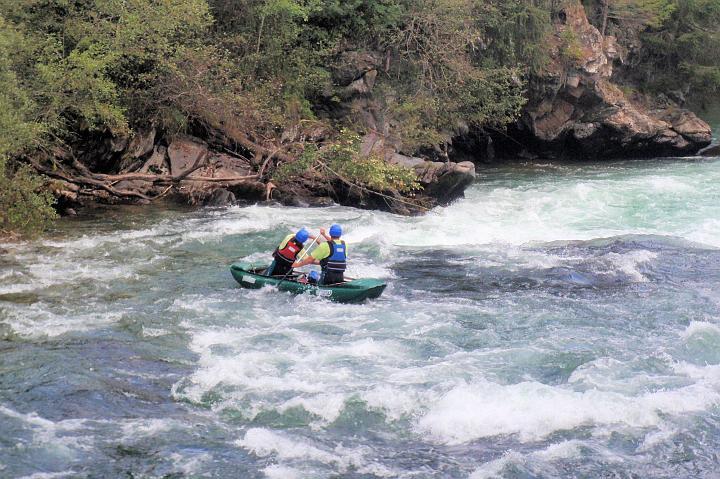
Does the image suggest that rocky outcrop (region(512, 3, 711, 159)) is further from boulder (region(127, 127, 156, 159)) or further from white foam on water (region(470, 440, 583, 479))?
white foam on water (region(470, 440, 583, 479))

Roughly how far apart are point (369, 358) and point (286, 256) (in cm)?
299

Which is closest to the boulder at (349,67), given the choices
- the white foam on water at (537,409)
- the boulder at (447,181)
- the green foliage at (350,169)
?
the green foliage at (350,169)

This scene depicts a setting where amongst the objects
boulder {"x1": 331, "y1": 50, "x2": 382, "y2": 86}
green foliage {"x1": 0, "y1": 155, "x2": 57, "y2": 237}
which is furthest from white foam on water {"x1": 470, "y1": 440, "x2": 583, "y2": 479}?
boulder {"x1": 331, "y1": 50, "x2": 382, "y2": 86}

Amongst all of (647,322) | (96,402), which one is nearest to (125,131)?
(96,402)

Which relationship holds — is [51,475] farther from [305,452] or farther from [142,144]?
[142,144]

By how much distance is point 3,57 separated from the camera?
1335cm

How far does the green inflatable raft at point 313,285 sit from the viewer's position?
11.9 metres

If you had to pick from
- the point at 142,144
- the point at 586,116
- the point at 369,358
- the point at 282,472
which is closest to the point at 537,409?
the point at 369,358

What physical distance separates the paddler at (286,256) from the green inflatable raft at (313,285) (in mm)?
142

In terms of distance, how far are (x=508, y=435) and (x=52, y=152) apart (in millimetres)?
11981

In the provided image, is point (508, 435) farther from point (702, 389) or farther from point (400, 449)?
point (702, 389)

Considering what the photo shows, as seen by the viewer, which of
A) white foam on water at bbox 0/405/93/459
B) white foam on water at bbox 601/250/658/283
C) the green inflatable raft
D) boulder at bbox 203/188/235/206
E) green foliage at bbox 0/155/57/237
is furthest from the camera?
boulder at bbox 203/188/235/206

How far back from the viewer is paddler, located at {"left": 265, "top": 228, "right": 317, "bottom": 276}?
1241cm

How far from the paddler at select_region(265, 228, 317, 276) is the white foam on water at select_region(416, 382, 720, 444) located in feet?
13.8
